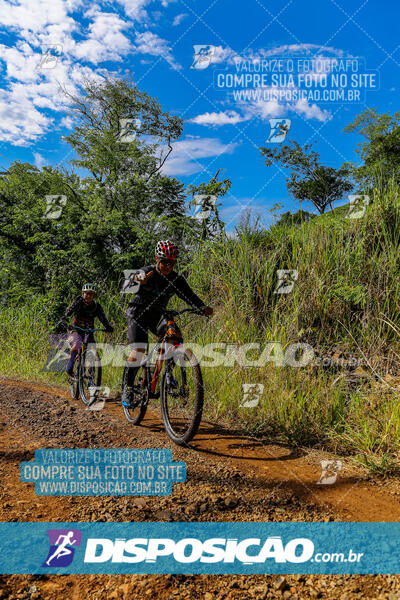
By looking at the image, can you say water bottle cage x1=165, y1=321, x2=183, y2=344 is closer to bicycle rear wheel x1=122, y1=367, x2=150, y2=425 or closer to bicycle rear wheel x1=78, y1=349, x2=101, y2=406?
bicycle rear wheel x1=122, y1=367, x2=150, y2=425

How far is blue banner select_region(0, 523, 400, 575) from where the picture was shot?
223cm

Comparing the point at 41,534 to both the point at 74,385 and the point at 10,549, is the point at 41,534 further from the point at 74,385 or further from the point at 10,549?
the point at 74,385

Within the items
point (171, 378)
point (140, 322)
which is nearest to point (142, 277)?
point (140, 322)

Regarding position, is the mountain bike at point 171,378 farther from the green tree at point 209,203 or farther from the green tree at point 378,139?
the green tree at point 378,139

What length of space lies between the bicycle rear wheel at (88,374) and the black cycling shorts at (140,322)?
5.19 ft

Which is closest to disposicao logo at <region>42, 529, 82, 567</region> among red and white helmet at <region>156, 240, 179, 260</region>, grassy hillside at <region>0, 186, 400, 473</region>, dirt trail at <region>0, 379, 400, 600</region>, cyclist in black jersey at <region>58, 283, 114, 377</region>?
dirt trail at <region>0, 379, 400, 600</region>

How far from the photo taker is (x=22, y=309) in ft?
36.2

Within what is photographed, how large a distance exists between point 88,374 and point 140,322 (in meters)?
1.97

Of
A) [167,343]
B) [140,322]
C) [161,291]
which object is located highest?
[161,291]

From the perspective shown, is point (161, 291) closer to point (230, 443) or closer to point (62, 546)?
point (230, 443)

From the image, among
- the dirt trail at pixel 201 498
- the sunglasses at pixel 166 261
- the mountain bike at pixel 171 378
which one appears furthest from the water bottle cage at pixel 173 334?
the dirt trail at pixel 201 498

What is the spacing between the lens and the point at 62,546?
2383 mm

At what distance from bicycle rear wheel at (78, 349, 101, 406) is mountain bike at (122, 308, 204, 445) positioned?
59.5 inches

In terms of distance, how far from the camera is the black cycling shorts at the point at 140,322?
506 centimetres
